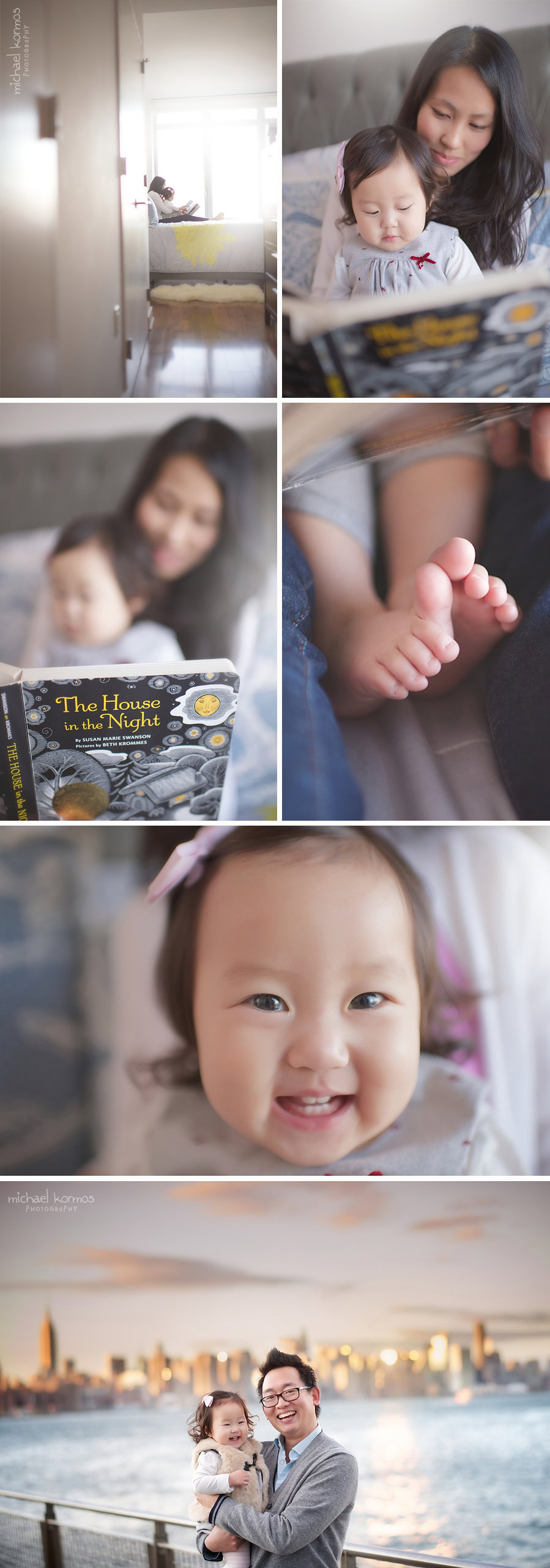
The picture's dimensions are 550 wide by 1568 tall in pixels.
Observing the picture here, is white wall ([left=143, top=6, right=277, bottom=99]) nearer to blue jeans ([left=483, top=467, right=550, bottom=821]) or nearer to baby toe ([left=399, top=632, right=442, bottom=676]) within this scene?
blue jeans ([left=483, top=467, right=550, bottom=821])

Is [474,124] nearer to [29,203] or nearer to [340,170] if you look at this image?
[340,170]

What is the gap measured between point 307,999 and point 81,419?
33.0 inches

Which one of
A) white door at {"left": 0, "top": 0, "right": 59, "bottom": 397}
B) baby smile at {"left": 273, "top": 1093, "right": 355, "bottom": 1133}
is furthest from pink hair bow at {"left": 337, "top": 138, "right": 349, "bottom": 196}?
baby smile at {"left": 273, "top": 1093, "right": 355, "bottom": 1133}

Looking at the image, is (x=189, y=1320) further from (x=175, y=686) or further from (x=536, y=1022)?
(x=175, y=686)

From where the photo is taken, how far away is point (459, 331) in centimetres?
Answer: 149

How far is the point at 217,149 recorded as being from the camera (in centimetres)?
149

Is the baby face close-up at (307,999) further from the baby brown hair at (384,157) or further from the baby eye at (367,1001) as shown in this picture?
the baby brown hair at (384,157)

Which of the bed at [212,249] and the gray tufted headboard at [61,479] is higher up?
the bed at [212,249]

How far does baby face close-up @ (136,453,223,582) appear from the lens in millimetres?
Result: 1516

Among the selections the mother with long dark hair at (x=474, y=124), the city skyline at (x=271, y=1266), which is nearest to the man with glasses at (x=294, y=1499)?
the city skyline at (x=271, y=1266)

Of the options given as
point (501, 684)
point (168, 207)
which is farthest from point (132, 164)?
point (501, 684)

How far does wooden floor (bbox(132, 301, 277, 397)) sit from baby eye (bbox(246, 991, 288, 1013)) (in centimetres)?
81

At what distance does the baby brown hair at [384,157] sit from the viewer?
146 centimetres

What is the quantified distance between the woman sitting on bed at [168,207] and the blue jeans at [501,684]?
0.43 m
